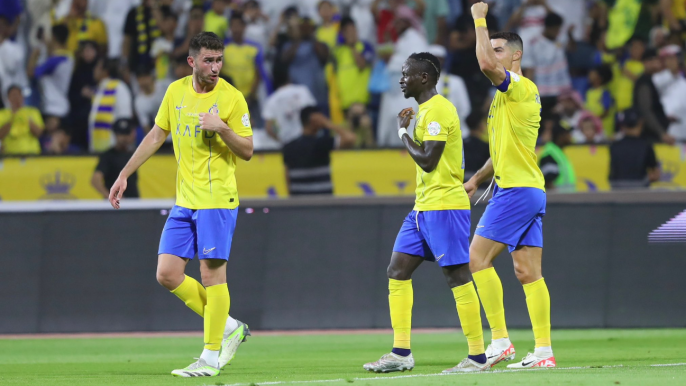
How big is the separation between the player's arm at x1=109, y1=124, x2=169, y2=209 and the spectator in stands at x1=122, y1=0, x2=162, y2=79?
30.2 ft

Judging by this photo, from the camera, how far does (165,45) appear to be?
54.3 ft

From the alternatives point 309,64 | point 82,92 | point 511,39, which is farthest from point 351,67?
point 511,39

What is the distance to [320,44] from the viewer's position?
15.8 m

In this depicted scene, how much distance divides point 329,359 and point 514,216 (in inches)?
96.3

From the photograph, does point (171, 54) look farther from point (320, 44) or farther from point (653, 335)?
point (653, 335)

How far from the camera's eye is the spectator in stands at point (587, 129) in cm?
1393

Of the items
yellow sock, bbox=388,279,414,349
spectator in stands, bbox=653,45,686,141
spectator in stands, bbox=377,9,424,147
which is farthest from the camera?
spectator in stands, bbox=377,9,424,147

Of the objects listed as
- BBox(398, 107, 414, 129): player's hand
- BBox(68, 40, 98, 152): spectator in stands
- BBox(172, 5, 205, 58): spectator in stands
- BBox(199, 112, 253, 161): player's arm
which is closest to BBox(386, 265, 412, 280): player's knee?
BBox(398, 107, 414, 129): player's hand

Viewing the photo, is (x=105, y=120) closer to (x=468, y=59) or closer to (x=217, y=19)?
(x=217, y=19)

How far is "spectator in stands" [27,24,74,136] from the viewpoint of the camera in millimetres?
16375

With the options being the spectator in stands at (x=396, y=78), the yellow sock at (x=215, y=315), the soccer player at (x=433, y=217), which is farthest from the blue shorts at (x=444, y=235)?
the spectator in stands at (x=396, y=78)

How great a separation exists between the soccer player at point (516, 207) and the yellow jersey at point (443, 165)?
0.37m

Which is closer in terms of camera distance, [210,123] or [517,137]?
[210,123]

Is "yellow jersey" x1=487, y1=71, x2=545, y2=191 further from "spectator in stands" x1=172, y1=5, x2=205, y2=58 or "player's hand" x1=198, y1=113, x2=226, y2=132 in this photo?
"spectator in stands" x1=172, y1=5, x2=205, y2=58
